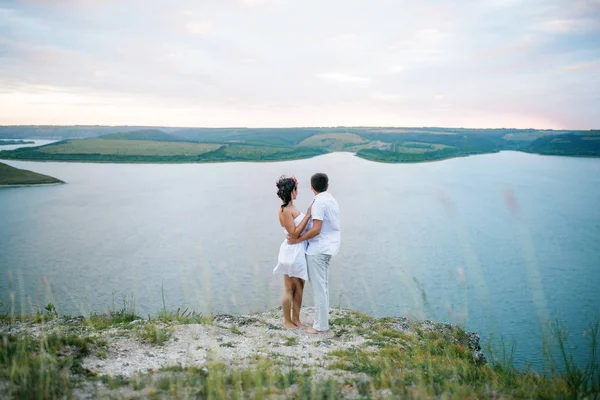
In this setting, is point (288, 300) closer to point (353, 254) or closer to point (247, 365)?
point (247, 365)

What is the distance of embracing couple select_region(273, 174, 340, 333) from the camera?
18.6 ft

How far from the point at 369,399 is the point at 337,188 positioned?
4550 centimetres

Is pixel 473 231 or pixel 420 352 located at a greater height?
pixel 420 352

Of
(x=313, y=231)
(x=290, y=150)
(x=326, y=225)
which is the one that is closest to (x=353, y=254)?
(x=326, y=225)

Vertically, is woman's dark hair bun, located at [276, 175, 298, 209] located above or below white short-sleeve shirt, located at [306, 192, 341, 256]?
above

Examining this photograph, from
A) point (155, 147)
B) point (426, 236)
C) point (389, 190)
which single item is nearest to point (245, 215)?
point (426, 236)

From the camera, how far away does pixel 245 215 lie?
3409 cm

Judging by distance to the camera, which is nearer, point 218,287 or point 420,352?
point 420,352

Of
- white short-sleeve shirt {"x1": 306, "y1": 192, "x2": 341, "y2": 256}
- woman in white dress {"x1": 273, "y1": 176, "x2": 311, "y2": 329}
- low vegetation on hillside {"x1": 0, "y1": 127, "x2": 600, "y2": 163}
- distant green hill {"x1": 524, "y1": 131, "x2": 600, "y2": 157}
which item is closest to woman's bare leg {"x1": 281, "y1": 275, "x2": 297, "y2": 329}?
woman in white dress {"x1": 273, "y1": 176, "x2": 311, "y2": 329}

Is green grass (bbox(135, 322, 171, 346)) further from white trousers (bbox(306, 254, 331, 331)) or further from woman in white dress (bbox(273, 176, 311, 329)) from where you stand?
white trousers (bbox(306, 254, 331, 331))

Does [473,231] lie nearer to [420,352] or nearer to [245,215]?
[245,215]

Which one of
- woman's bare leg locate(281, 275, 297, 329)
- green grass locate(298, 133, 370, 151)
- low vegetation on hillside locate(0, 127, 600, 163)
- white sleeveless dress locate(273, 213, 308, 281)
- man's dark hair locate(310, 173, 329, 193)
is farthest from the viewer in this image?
green grass locate(298, 133, 370, 151)

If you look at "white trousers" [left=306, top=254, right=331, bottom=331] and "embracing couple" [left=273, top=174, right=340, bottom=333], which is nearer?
"embracing couple" [left=273, top=174, right=340, bottom=333]

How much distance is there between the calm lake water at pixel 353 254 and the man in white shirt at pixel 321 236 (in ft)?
4.40
